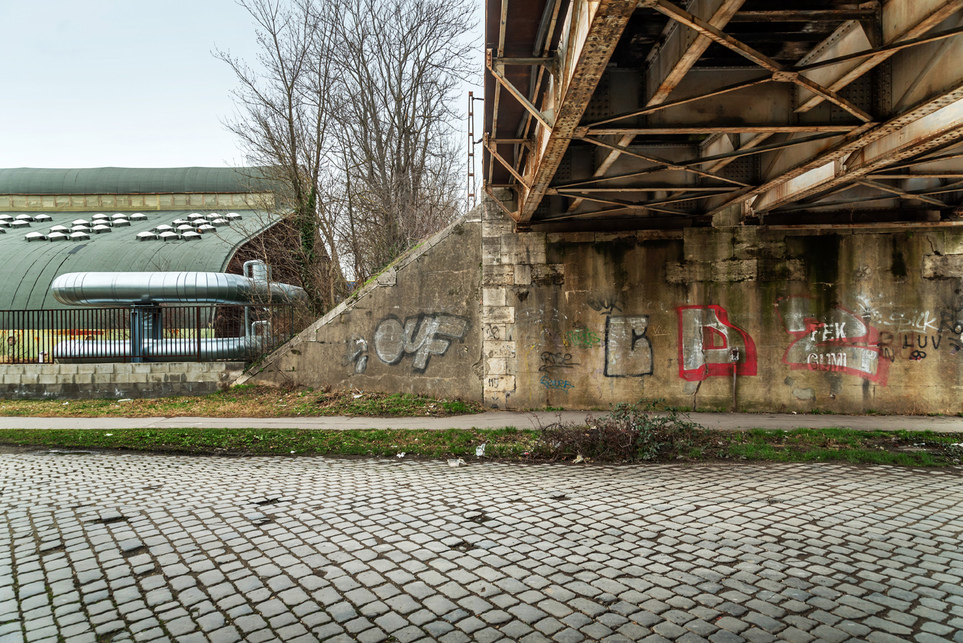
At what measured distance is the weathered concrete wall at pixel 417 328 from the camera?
12.8m

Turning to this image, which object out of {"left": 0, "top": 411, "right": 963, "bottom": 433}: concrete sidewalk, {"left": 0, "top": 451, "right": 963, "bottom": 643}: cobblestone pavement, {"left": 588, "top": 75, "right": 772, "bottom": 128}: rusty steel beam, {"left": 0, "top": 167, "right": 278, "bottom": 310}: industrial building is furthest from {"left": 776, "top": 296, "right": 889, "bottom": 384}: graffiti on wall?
{"left": 0, "top": 167, "right": 278, "bottom": 310}: industrial building

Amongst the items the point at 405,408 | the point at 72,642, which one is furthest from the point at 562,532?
the point at 405,408

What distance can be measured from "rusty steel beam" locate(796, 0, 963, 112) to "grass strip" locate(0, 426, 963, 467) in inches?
209

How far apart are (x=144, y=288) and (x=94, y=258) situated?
50.6 ft

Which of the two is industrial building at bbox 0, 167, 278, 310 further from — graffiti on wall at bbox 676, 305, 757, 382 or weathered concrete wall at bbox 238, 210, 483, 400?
graffiti on wall at bbox 676, 305, 757, 382

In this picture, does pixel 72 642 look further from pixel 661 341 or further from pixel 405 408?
pixel 661 341

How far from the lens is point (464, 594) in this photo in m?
A: 3.99

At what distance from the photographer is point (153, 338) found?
15586mm

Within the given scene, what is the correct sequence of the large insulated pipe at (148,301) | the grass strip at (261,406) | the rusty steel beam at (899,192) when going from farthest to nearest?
1. the large insulated pipe at (148,301)
2. the grass strip at (261,406)
3. the rusty steel beam at (899,192)

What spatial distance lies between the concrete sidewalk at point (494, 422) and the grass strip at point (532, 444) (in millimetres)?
440

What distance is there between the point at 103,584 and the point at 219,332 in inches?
643

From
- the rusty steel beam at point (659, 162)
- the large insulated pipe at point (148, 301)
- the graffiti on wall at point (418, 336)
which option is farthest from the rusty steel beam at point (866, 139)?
the large insulated pipe at point (148, 301)

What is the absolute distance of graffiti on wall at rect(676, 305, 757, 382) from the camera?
12.3 metres

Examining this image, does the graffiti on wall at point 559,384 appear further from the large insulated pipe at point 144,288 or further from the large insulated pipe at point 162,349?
the large insulated pipe at point 144,288
